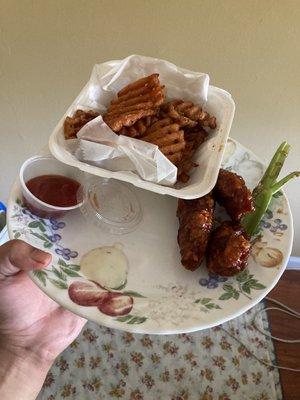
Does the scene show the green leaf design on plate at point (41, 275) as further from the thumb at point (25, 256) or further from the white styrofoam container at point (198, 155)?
the white styrofoam container at point (198, 155)

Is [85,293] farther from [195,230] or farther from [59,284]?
[195,230]

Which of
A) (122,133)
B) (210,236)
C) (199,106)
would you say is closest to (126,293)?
(210,236)

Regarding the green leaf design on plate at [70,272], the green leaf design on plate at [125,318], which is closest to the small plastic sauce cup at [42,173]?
the green leaf design on plate at [70,272]

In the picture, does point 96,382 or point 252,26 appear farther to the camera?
point 96,382

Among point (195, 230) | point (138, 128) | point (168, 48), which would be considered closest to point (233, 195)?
point (195, 230)

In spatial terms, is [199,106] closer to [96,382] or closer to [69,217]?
[69,217]

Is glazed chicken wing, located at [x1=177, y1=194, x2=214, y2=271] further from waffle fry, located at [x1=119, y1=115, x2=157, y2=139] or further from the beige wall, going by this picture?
the beige wall
